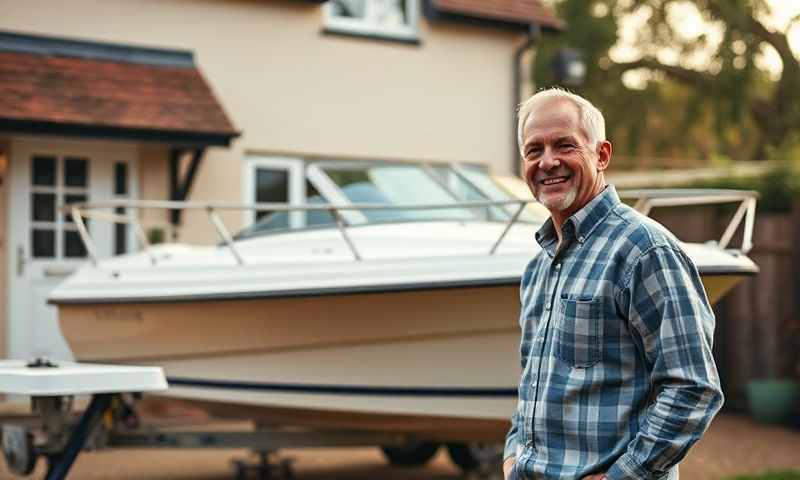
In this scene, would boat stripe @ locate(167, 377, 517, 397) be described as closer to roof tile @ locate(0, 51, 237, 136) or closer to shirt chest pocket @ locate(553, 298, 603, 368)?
roof tile @ locate(0, 51, 237, 136)

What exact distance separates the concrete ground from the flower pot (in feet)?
2.31

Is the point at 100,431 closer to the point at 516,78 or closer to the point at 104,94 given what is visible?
the point at 104,94

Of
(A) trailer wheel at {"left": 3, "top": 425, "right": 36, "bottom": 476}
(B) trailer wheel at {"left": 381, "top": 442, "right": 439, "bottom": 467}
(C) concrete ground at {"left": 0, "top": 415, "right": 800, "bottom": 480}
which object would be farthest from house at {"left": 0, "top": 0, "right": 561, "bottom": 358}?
(A) trailer wheel at {"left": 3, "top": 425, "right": 36, "bottom": 476}

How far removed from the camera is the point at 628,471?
7.18ft

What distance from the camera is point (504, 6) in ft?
37.2

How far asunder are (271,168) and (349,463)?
10.6 feet

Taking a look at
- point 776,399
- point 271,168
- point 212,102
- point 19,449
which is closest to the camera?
point 19,449

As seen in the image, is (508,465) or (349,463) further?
(349,463)

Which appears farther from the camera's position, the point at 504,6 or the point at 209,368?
the point at 504,6

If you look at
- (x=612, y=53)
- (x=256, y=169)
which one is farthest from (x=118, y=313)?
(x=612, y=53)

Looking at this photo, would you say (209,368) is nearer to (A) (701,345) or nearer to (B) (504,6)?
(A) (701,345)

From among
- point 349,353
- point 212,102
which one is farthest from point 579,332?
point 212,102

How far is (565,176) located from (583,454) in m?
0.59

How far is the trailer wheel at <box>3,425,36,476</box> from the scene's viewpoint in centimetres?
552
